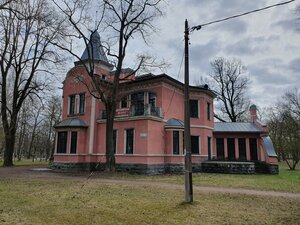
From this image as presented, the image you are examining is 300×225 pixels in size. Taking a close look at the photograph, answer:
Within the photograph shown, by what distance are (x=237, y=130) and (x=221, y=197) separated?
18683 mm

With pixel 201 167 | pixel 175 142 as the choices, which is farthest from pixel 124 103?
pixel 201 167

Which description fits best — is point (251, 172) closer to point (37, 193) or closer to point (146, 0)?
point (146, 0)

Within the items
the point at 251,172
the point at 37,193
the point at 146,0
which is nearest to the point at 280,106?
the point at 251,172

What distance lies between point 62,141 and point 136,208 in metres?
18.7

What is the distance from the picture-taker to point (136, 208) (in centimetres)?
827

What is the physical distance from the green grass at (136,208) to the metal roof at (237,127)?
59.0 feet

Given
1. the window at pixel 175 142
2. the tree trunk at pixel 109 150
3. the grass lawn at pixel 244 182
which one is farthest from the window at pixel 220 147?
the tree trunk at pixel 109 150

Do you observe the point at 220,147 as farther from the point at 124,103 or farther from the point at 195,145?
the point at 124,103

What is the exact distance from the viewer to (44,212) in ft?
25.0

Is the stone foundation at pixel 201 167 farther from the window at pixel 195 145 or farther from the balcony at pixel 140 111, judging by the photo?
the balcony at pixel 140 111

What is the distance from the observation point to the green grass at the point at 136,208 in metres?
6.95

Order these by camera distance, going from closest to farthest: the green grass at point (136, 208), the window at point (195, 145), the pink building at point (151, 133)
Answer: the green grass at point (136, 208) < the pink building at point (151, 133) < the window at point (195, 145)

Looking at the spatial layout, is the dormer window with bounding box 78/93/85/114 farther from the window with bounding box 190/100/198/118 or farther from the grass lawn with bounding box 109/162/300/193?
the window with bounding box 190/100/198/118

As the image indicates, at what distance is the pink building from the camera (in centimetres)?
2277
